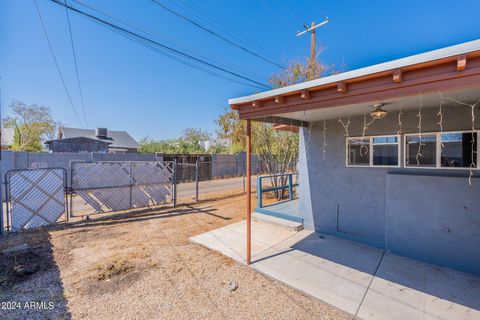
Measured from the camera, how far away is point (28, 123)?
76.0 ft

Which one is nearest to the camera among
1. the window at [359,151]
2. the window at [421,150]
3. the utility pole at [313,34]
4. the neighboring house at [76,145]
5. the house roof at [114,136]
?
the window at [421,150]

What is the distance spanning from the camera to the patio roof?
1900 millimetres

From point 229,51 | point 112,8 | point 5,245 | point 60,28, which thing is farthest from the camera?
point 229,51

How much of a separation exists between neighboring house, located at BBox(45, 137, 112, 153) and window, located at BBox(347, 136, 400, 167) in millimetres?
26295

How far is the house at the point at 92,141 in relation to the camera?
74.0 ft

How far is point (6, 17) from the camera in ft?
18.8

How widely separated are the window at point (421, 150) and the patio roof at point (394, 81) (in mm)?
1208

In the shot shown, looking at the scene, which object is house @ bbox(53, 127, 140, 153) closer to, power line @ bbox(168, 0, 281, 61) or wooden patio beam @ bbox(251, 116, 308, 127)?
power line @ bbox(168, 0, 281, 61)

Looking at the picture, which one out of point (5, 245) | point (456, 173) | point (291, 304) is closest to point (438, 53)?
point (456, 173)

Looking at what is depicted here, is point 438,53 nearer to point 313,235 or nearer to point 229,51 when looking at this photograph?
point 313,235

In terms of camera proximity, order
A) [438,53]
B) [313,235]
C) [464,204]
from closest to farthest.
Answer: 1. [438,53]
2. [464,204]
3. [313,235]

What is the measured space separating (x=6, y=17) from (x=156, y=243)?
23.2 ft

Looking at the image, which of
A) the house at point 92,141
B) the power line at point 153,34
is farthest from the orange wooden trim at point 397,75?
the house at point 92,141

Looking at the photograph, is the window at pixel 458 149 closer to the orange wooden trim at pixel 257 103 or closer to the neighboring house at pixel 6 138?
the orange wooden trim at pixel 257 103
